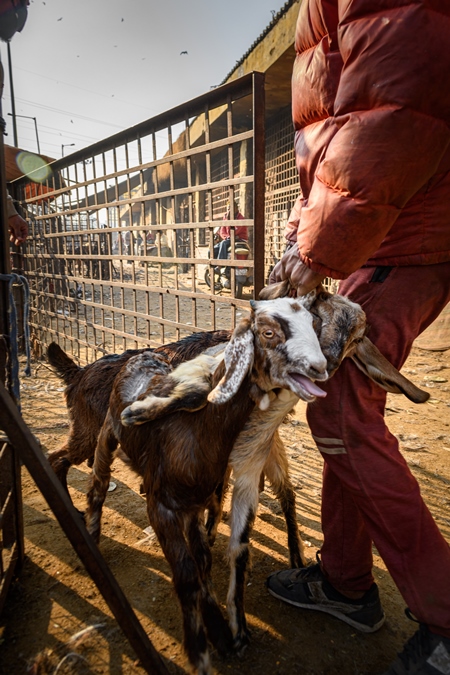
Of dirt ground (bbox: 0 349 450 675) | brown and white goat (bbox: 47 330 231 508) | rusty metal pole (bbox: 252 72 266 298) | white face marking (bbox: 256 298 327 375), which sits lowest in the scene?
dirt ground (bbox: 0 349 450 675)

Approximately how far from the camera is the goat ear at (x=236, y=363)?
1534mm

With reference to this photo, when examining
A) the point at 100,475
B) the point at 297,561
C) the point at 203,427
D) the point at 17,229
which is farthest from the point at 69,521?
the point at 17,229

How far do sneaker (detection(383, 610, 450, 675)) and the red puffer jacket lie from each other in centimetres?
129

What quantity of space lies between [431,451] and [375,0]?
3.25m

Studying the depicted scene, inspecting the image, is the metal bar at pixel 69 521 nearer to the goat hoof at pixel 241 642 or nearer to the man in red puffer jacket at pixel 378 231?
the goat hoof at pixel 241 642

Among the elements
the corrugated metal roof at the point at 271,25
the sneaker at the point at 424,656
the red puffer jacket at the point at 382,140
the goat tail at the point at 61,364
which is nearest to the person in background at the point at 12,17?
the goat tail at the point at 61,364

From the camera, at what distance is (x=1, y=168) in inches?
76.5

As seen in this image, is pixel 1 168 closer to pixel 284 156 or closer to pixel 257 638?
pixel 257 638

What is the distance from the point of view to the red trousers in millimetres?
A: 1532

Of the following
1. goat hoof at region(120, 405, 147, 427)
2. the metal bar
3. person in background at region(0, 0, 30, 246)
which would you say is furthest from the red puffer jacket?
person in background at region(0, 0, 30, 246)

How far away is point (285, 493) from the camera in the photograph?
95.0 inches

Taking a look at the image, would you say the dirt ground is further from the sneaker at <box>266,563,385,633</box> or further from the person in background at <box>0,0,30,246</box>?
the person in background at <box>0,0,30,246</box>

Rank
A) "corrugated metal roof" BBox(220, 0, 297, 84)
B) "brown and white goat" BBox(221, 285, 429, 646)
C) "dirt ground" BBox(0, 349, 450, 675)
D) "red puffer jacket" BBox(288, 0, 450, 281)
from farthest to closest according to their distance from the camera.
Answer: "corrugated metal roof" BBox(220, 0, 297, 84) → "dirt ground" BBox(0, 349, 450, 675) → "brown and white goat" BBox(221, 285, 429, 646) → "red puffer jacket" BBox(288, 0, 450, 281)

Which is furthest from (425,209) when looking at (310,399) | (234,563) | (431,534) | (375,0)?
(234,563)
